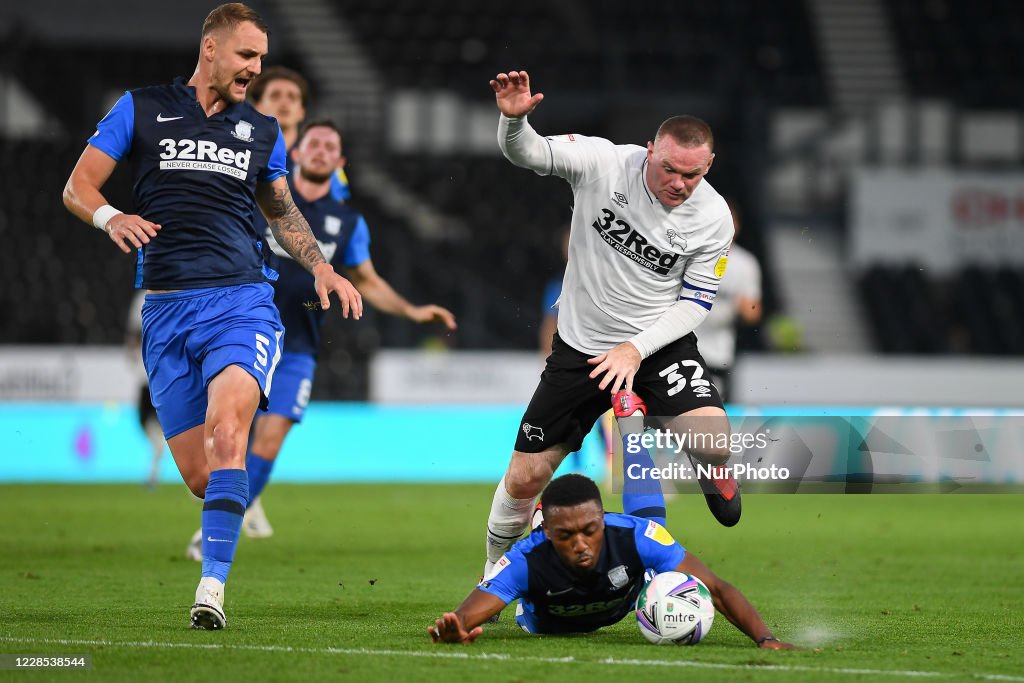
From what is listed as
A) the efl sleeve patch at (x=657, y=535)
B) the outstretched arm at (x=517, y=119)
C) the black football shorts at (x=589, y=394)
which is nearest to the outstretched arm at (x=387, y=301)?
the black football shorts at (x=589, y=394)

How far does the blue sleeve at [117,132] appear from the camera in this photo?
248 inches

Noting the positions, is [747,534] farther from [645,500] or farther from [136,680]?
[136,680]

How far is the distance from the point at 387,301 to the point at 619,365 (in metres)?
2.84

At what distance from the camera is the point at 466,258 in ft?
72.3

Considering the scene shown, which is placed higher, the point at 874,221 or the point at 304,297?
the point at 874,221

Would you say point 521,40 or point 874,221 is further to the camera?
point 521,40

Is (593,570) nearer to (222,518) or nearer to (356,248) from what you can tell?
(222,518)

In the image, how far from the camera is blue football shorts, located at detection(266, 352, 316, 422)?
9377mm

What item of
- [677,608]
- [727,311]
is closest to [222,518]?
[677,608]

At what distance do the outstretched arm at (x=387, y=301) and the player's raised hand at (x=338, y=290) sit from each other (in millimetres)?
1480

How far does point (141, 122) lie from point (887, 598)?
444 centimetres

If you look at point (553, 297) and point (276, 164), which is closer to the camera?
point (276, 164)

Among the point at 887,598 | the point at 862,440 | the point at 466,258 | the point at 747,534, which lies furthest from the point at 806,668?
the point at 466,258

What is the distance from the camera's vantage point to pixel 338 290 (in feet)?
20.6
